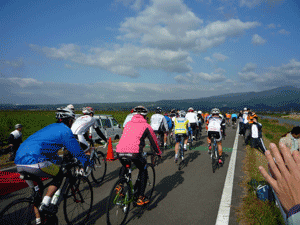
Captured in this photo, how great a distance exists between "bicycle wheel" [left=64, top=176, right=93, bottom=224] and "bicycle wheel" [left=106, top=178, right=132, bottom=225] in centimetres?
69

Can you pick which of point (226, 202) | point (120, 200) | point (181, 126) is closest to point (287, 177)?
point (120, 200)

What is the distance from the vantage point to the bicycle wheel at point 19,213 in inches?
104

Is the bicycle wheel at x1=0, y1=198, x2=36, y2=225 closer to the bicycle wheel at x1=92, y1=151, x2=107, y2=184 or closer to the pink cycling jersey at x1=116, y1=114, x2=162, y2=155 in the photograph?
the pink cycling jersey at x1=116, y1=114, x2=162, y2=155

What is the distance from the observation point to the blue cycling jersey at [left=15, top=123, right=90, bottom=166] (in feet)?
9.61

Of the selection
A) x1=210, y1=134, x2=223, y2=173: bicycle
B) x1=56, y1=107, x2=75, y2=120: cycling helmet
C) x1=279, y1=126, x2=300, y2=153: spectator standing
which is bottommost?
x1=210, y1=134, x2=223, y2=173: bicycle

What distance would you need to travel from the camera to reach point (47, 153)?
3086mm

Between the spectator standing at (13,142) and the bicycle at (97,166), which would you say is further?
the spectator standing at (13,142)

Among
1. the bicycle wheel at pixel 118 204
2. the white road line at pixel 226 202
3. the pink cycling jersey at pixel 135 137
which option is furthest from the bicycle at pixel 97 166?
the white road line at pixel 226 202

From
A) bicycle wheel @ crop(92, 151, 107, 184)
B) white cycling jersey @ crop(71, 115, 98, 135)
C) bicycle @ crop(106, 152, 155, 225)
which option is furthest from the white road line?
white cycling jersey @ crop(71, 115, 98, 135)

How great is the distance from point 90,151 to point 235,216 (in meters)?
4.25

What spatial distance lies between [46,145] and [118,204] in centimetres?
162

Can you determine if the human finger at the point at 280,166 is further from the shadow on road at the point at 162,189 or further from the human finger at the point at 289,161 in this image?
the shadow on road at the point at 162,189

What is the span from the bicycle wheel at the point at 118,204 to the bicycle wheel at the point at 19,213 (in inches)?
43.6

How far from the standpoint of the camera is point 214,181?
6.18m
